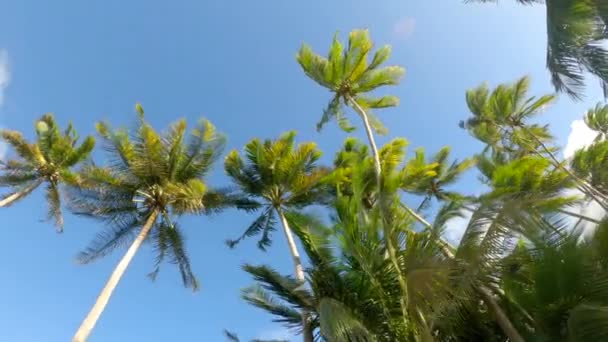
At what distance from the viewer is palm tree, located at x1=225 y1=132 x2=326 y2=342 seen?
564 inches

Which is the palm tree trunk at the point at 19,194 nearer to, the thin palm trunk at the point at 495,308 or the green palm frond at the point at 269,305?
the green palm frond at the point at 269,305

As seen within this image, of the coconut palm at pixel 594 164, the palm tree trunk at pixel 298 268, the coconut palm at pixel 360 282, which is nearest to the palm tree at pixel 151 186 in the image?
the palm tree trunk at pixel 298 268

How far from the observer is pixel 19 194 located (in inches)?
643

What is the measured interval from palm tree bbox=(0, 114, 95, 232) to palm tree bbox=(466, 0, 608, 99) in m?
16.6

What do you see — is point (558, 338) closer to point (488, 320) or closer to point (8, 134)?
point (488, 320)

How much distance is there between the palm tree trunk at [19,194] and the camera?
15773mm

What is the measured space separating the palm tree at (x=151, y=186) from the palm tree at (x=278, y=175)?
1116 mm

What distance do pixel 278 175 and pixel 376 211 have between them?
732cm

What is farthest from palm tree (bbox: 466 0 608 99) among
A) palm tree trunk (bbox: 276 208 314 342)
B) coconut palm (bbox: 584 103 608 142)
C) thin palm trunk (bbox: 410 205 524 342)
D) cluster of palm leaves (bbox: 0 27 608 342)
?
coconut palm (bbox: 584 103 608 142)

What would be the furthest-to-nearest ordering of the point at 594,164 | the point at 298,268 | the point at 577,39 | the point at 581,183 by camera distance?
the point at 594,164, the point at 581,183, the point at 298,268, the point at 577,39

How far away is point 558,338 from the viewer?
6035 millimetres

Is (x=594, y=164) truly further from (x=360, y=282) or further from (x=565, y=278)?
(x=360, y=282)

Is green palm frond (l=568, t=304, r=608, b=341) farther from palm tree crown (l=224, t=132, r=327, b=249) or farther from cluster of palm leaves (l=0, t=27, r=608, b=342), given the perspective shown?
palm tree crown (l=224, t=132, r=327, b=249)

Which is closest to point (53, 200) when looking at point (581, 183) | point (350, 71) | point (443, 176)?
point (350, 71)
